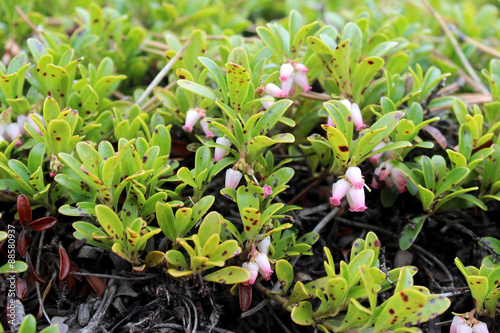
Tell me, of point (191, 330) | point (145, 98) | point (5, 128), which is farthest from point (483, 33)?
point (5, 128)

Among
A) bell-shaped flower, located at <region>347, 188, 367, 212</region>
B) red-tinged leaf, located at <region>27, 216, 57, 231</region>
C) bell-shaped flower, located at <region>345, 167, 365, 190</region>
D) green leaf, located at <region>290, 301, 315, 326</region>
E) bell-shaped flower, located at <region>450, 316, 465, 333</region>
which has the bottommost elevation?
bell-shaped flower, located at <region>450, 316, 465, 333</region>

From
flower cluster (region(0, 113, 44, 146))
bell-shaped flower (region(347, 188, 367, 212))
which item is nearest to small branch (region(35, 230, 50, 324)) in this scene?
flower cluster (region(0, 113, 44, 146))

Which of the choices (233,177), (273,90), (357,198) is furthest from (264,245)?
(273,90)

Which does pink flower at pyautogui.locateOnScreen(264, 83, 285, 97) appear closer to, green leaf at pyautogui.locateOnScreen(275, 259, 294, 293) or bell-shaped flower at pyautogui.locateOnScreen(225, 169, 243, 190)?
bell-shaped flower at pyautogui.locateOnScreen(225, 169, 243, 190)

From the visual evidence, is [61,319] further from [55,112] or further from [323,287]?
[323,287]

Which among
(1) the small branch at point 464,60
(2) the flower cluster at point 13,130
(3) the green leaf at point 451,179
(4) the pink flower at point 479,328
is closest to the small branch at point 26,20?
(2) the flower cluster at point 13,130
